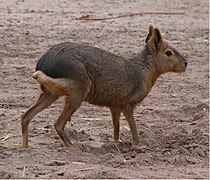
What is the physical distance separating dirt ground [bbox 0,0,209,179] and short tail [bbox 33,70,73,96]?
532 millimetres

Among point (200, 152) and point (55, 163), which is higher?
point (55, 163)

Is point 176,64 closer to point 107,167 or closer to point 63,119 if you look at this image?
point 63,119

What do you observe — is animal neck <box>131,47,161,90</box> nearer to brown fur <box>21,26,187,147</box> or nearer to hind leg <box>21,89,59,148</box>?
brown fur <box>21,26,187,147</box>

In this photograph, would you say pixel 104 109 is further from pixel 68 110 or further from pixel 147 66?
pixel 68 110

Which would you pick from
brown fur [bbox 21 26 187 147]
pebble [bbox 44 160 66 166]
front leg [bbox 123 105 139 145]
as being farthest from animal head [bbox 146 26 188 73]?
pebble [bbox 44 160 66 166]

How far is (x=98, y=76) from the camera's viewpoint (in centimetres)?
748

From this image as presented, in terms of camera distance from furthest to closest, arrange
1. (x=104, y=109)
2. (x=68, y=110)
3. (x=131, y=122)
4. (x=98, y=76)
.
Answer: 1. (x=104, y=109)
2. (x=131, y=122)
3. (x=98, y=76)
4. (x=68, y=110)

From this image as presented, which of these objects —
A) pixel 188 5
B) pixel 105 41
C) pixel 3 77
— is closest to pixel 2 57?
pixel 3 77

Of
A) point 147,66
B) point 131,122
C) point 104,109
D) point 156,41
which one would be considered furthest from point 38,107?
point 104,109

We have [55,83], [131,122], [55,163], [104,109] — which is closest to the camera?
[55,163]

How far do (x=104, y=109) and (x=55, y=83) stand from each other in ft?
7.23

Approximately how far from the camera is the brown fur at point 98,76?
713 centimetres

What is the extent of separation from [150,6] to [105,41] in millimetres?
3537

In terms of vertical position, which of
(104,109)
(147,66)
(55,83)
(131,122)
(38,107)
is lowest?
(104,109)
